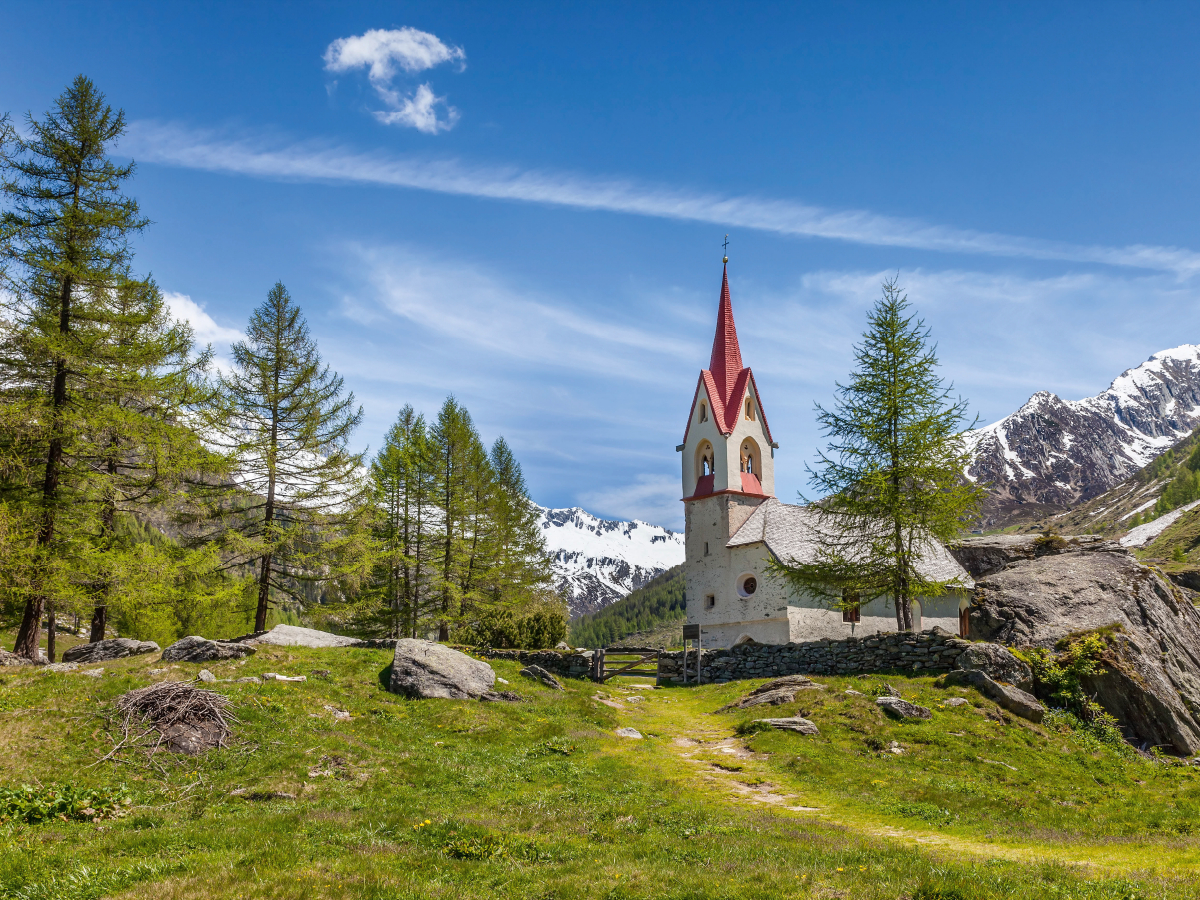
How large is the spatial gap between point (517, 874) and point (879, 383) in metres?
24.2

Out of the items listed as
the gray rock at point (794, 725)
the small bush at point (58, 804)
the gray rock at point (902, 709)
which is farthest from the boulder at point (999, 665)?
the small bush at point (58, 804)

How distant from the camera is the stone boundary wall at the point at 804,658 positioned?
24016mm

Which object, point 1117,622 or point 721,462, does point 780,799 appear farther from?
point 721,462

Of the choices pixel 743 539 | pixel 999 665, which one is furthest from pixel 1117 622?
pixel 743 539

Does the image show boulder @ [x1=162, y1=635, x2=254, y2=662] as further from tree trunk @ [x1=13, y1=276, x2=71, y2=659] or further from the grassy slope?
tree trunk @ [x1=13, y1=276, x2=71, y2=659]

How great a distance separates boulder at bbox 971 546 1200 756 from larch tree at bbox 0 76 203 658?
32.0m

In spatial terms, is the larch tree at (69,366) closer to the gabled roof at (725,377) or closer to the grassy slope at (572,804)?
the grassy slope at (572,804)

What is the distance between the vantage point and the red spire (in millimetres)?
46219

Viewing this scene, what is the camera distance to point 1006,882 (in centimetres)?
782

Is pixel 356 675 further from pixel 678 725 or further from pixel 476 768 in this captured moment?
pixel 678 725

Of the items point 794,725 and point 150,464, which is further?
point 150,464

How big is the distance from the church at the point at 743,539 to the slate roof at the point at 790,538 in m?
0.06

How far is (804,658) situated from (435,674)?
1434 centimetres

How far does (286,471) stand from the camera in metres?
29.6
